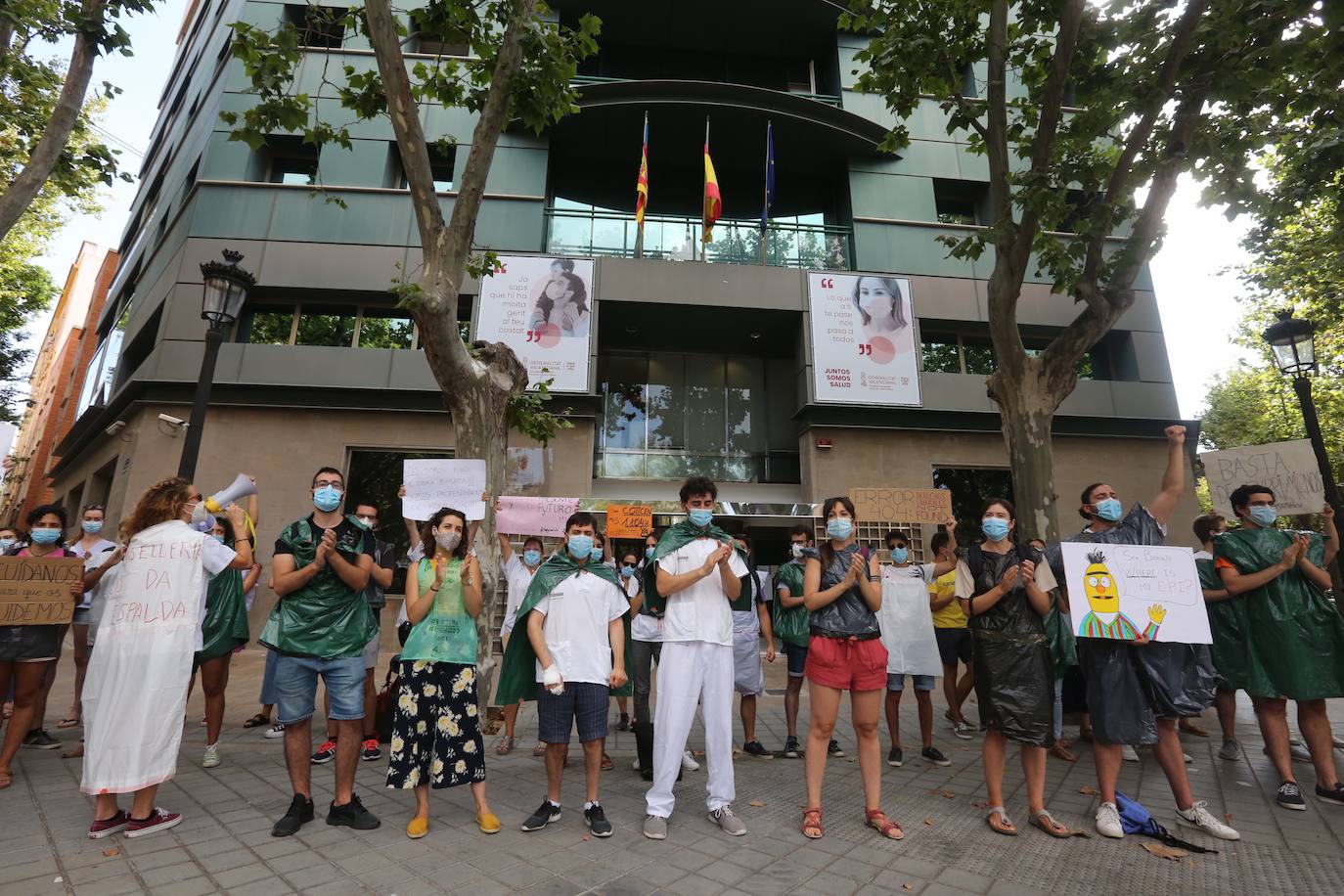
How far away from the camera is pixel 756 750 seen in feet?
19.1

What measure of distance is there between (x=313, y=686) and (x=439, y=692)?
797 mm

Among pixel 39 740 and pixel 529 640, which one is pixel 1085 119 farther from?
pixel 39 740

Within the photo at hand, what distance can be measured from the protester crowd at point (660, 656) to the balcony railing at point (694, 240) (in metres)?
11.2

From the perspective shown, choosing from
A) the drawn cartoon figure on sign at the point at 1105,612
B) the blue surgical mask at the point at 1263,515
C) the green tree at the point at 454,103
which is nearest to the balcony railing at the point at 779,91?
the green tree at the point at 454,103

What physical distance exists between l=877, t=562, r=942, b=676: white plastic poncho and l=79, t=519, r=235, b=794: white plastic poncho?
544 cm

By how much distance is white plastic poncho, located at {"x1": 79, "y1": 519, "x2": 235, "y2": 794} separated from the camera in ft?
12.0

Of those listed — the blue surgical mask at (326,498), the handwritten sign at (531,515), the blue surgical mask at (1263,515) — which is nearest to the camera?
the blue surgical mask at (326,498)

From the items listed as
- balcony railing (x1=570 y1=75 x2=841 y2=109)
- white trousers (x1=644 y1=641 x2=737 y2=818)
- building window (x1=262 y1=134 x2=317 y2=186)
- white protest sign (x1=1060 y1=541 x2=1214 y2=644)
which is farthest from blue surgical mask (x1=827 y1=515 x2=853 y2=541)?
building window (x1=262 y1=134 x2=317 y2=186)

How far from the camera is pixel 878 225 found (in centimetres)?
1519

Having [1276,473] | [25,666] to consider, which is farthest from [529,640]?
[1276,473]

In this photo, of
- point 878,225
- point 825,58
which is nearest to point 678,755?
point 878,225

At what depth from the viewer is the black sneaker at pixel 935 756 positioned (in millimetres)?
5570

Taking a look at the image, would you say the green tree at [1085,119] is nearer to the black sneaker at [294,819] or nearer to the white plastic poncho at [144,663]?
the black sneaker at [294,819]

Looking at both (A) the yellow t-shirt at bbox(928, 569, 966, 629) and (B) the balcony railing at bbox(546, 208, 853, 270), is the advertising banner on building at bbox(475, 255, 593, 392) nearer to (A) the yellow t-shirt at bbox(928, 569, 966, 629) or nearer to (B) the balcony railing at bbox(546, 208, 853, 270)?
(B) the balcony railing at bbox(546, 208, 853, 270)
